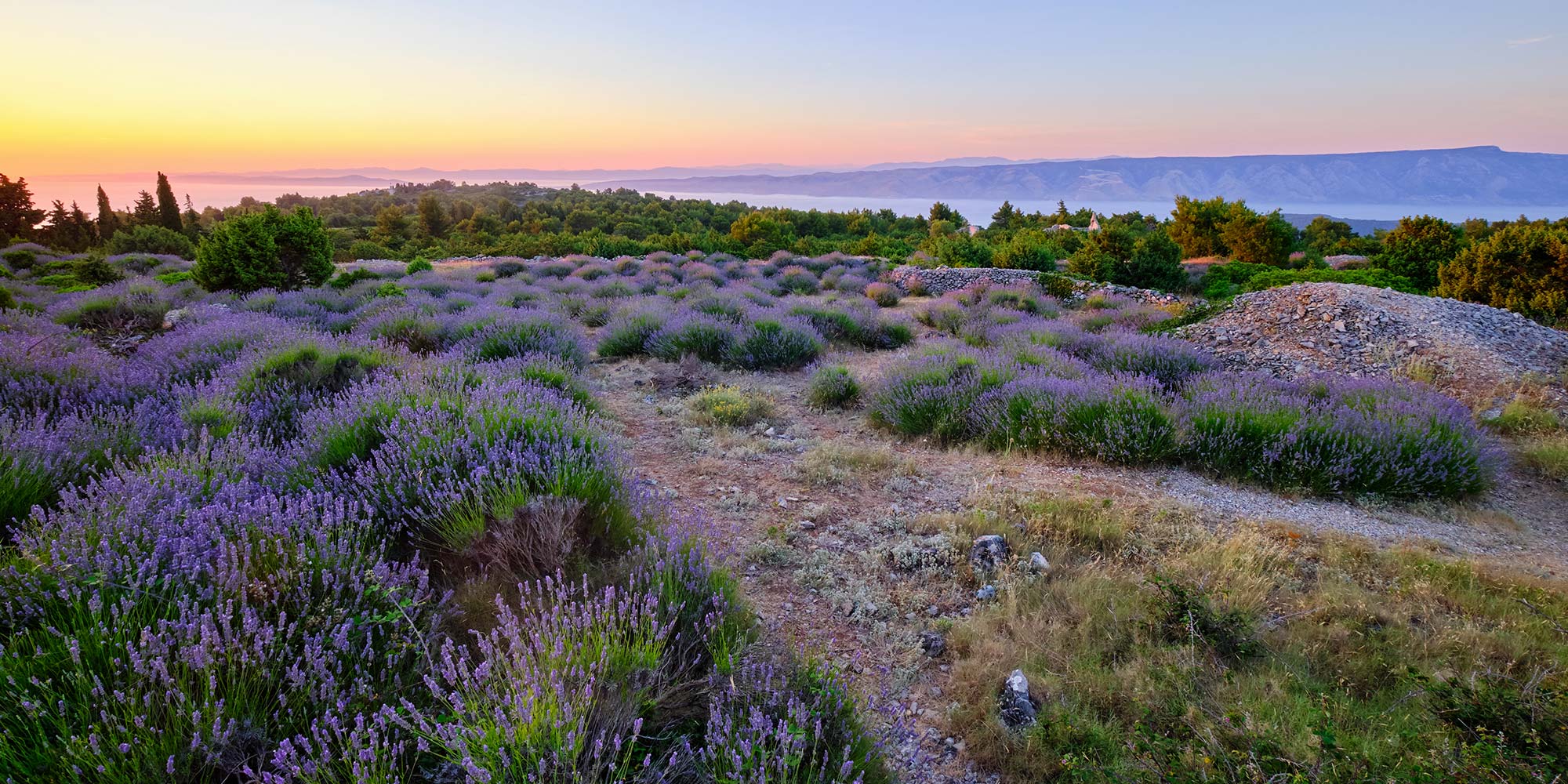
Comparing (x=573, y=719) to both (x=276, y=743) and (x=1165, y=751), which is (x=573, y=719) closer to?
(x=276, y=743)

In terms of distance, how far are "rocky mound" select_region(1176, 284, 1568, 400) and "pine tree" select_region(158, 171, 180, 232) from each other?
43460 millimetres

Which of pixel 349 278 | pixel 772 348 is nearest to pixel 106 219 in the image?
pixel 349 278

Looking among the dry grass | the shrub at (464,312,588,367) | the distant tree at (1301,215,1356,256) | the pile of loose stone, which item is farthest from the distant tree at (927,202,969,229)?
the dry grass

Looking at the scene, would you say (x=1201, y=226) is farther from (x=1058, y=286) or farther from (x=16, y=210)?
(x=16, y=210)

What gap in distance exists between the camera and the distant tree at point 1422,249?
51.2 ft

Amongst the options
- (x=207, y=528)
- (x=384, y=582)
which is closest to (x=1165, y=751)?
(x=384, y=582)

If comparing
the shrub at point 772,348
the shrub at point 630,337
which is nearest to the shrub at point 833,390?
the shrub at point 772,348

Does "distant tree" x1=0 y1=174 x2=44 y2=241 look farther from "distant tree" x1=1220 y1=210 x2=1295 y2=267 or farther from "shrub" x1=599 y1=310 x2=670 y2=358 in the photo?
"distant tree" x1=1220 y1=210 x2=1295 y2=267

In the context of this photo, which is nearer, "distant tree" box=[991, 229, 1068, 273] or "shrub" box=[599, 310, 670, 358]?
"shrub" box=[599, 310, 670, 358]

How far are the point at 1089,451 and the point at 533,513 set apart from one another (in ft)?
15.3

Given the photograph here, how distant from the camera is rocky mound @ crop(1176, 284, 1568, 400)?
7.41 metres

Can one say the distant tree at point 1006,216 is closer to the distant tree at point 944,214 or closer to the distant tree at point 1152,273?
the distant tree at point 944,214

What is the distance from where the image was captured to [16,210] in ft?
81.1

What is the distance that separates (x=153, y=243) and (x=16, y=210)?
558cm
